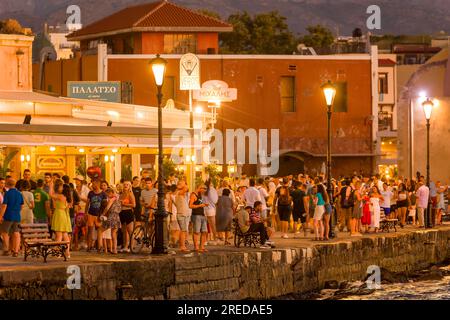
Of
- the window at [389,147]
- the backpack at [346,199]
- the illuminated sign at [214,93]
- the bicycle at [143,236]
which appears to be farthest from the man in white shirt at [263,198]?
the window at [389,147]

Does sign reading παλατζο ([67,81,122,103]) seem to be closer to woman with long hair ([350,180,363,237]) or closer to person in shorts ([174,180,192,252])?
woman with long hair ([350,180,363,237])

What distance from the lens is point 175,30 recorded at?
225 ft

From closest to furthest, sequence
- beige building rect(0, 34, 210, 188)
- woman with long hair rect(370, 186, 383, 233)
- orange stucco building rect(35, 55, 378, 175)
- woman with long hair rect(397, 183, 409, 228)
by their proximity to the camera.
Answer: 1. beige building rect(0, 34, 210, 188)
2. woman with long hair rect(370, 186, 383, 233)
3. woman with long hair rect(397, 183, 409, 228)
4. orange stucco building rect(35, 55, 378, 175)

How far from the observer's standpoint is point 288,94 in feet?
220

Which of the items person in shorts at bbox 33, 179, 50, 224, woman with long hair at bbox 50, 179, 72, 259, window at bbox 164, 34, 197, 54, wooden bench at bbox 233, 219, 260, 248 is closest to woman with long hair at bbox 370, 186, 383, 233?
wooden bench at bbox 233, 219, 260, 248

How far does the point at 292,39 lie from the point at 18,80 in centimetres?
6179

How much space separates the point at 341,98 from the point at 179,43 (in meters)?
8.41

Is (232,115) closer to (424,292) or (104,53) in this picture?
(104,53)

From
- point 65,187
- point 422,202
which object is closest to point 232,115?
point 422,202

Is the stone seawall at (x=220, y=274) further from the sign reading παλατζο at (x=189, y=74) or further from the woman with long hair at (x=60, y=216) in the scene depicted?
the sign reading παλατζο at (x=189, y=74)

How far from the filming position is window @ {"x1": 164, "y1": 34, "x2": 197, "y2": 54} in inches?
2675

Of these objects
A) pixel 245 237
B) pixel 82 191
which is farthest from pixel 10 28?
pixel 245 237

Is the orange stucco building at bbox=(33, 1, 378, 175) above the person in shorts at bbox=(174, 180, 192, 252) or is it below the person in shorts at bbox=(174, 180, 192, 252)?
above

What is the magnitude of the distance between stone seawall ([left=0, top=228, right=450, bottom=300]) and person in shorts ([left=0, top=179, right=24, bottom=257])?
2.44m
